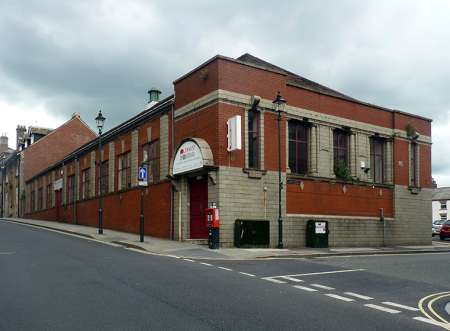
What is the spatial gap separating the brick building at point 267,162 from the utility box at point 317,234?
47 centimetres

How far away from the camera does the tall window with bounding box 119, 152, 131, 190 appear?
3247 centimetres

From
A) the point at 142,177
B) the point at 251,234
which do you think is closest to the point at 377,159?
the point at 251,234

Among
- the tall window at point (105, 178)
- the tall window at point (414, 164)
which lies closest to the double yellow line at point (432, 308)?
the tall window at point (414, 164)

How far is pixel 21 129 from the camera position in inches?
3115

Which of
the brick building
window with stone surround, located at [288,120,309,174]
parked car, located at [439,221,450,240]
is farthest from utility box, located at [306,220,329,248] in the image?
parked car, located at [439,221,450,240]

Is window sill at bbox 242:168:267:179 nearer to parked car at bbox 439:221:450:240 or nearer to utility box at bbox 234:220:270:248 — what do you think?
utility box at bbox 234:220:270:248

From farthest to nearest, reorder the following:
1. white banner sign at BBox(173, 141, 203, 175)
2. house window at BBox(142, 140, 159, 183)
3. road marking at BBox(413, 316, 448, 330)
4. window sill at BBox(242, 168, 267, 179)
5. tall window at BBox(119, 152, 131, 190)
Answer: tall window at BBox(119, 152, 131, 190), house window at BBox(142, 140, 159, 183), window sill at BBox(242, 168, 267, 179), white banner sign at BBox(173, 141, 203, 175), road marking at BBox(413, 316, 448, 330)

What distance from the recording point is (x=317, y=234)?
24.9 meters

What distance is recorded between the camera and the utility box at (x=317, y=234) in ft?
81.3

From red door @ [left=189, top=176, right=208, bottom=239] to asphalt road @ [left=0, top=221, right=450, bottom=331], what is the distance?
7295mm

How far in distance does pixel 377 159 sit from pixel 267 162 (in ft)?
Answer: 30.4

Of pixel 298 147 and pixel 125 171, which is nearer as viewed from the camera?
pixel 298 147

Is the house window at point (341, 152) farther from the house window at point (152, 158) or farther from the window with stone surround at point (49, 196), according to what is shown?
the window with stone surround at point (49, 196)

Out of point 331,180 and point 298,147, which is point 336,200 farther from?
point 298,147
